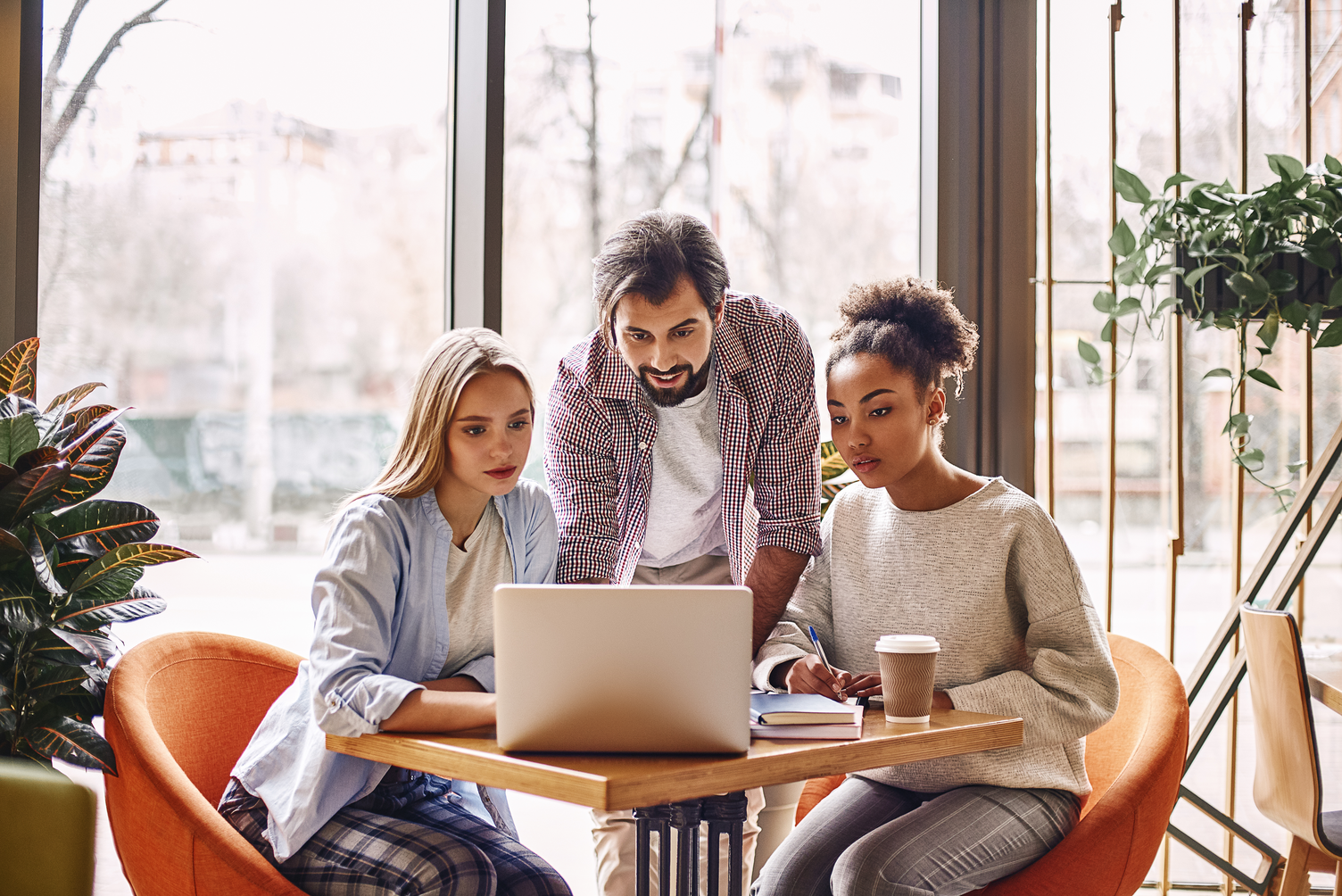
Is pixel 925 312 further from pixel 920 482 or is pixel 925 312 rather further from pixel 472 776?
pixel 472 776

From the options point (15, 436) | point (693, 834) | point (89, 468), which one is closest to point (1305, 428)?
point (693, 834)

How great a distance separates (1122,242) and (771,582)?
1127 mm

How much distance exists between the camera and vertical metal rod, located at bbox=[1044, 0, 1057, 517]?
248cm

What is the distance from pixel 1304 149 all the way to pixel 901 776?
1789mm

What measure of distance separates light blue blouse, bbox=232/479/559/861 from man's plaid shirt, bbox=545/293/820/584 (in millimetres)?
314

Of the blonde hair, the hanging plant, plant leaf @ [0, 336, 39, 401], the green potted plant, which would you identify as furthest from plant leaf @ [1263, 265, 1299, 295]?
plant leaf @ [0, 336, 39, 401]

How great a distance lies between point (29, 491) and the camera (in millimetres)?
1733

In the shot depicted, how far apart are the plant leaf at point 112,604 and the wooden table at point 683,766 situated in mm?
737

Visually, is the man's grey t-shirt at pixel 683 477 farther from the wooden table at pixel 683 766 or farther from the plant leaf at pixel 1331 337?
the plant leaf at pixel 1331 337

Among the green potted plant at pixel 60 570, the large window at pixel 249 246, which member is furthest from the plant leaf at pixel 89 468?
the large window at pixel 249 246

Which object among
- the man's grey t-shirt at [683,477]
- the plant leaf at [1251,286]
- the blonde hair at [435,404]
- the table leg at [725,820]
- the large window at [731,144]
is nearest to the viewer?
the table leg at [725,820]

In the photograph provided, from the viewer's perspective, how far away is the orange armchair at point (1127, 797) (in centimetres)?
158

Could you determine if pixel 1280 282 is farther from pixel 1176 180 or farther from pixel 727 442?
pixel 727 442

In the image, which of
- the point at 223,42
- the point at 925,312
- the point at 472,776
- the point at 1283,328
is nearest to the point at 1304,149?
the point at 1283,328
